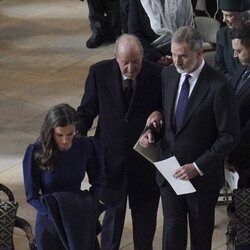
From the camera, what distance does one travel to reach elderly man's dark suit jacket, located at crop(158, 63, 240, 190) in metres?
6.80

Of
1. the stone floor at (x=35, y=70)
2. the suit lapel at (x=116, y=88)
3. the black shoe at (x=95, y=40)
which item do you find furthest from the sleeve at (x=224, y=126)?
the black shoe at (x=95, y=40)

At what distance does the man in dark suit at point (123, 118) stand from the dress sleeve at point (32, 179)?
0.54 m

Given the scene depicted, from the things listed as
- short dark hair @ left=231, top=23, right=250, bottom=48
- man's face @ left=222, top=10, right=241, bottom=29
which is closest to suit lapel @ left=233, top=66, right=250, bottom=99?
short dark hair @ left=231, top=23, right=250, bottom=48

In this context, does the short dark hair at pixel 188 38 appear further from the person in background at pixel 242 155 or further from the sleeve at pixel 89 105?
the sleeve at pixel 89 105

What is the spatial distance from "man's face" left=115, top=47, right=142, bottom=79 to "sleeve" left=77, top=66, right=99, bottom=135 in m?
0.28

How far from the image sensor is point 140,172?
736 cm

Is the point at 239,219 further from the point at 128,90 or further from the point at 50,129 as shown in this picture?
the point at 50,129

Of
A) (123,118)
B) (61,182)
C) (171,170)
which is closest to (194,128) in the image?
(171,170)

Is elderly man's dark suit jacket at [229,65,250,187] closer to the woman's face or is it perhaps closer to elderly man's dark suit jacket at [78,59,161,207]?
elderly man's dark suit jacket at [78,59,161,207]

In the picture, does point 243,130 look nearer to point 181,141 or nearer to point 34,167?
point 181,141

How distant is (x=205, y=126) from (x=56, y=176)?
3.34 feet

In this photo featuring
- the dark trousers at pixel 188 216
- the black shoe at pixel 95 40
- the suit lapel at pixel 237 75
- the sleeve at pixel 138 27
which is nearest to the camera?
the dark trousers at pixel 188 216

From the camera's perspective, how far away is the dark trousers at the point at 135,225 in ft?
24.5

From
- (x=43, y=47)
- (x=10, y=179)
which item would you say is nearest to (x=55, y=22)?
(x=43, y=47)
